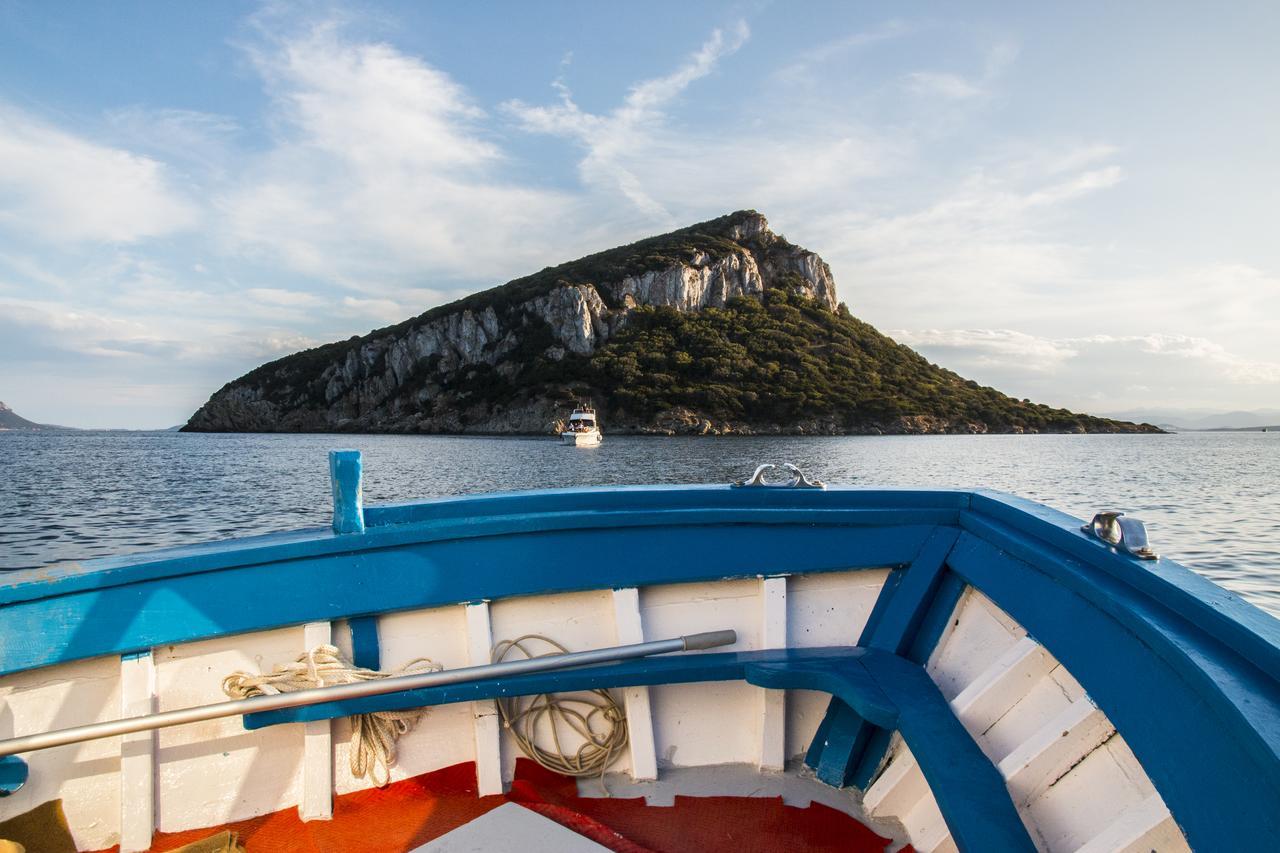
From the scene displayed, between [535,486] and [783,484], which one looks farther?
[535,486]

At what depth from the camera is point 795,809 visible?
8.70ft

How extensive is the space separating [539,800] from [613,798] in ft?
0.91

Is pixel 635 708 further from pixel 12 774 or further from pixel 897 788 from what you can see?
pixel 12 774

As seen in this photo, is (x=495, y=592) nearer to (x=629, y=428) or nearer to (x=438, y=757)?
(x=438, y=757)

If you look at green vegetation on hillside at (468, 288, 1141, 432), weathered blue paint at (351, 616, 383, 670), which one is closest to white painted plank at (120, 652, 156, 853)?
weathered blue paint at (351, 616, 383, 670)

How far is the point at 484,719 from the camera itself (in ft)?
9.06

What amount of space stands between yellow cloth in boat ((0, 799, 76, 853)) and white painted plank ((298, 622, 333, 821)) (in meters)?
0.71

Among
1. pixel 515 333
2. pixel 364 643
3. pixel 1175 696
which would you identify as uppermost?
pixel 515 333

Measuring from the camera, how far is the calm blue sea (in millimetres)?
17344

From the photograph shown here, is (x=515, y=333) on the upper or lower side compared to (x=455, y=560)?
upper

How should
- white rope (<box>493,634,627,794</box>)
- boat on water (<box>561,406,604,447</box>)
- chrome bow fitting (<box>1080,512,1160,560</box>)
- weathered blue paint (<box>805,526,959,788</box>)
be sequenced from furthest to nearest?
1. boat on water (<box>561,406,604,447</box>)
2. white rope (<box>493,634,627,794</box>)
3. weathered blue paint (<box>805,526,959,788</box>)
4. chrome bow fitting (<box>1080,512,1160,560</box>)

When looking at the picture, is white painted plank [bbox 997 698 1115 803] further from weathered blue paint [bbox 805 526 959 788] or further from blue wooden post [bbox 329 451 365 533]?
blue wooden post [bbox 329 451 365 533]

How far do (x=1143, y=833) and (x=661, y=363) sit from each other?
102 meters

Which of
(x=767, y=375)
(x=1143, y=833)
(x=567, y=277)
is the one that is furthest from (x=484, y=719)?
(x=567, y=277)
